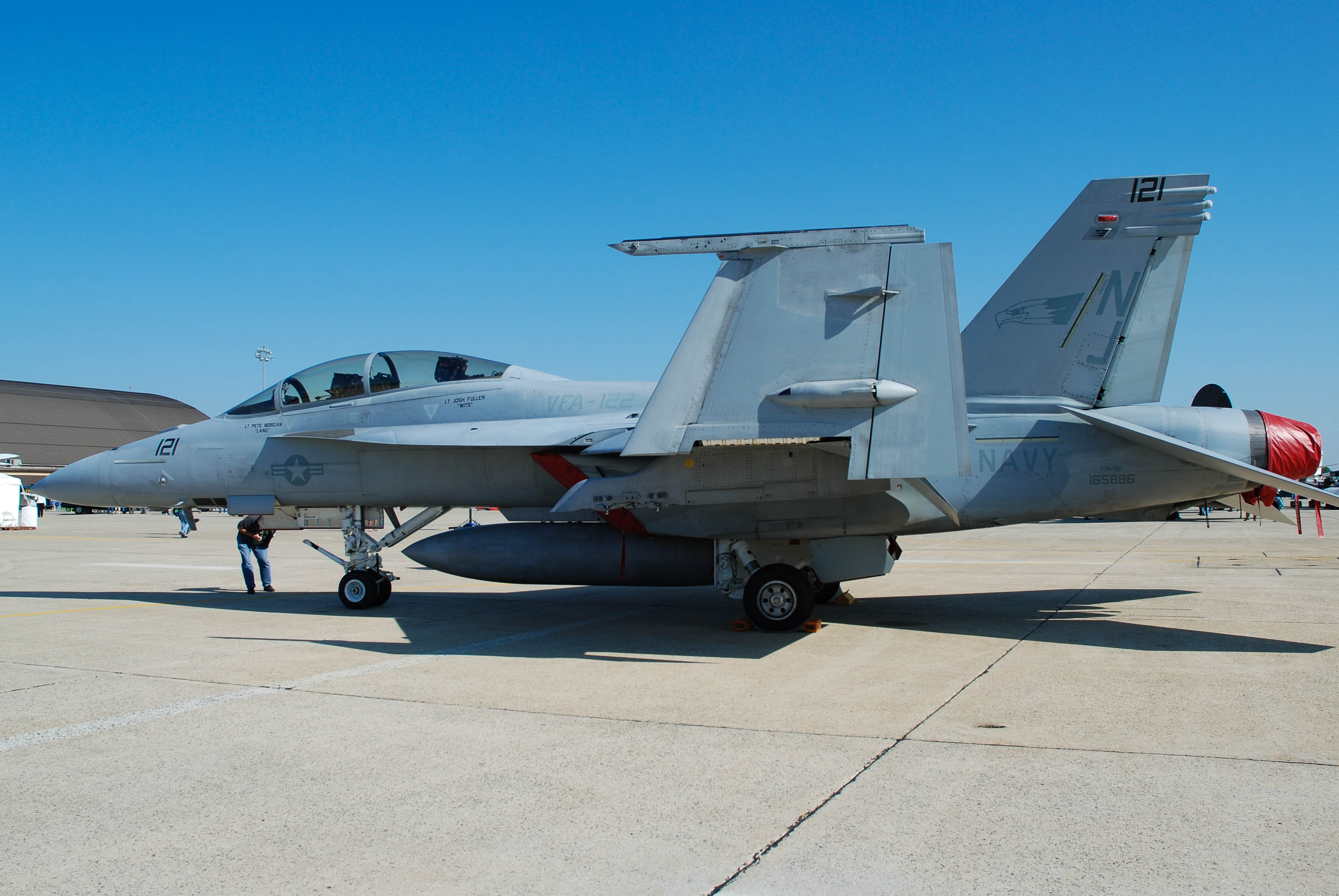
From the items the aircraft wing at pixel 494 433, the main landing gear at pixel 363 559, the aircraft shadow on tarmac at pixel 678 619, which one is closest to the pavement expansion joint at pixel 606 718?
the aircraft shadow on tarmac at pixel 678 619

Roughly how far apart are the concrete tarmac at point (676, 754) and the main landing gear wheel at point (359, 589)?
0.62 m

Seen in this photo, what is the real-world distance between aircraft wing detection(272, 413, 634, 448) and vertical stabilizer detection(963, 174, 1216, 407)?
3866 millimetres

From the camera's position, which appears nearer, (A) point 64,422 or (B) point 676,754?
(B) point 676,754

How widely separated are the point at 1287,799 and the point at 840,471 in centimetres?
458

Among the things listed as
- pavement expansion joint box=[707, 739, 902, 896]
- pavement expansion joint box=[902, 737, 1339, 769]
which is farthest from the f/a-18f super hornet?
pavement expansion joint box=[707, 739, 902, 896]

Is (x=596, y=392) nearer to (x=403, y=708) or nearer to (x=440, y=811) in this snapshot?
(x=403, y=708)

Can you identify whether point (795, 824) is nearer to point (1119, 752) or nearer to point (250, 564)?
point (1119, 752)

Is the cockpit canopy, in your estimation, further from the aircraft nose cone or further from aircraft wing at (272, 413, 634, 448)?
the aircraft nose cone

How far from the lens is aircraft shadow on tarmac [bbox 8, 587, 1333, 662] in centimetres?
789

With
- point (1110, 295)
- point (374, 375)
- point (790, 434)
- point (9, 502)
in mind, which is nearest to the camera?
point (790, 434)

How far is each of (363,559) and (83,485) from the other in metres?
3.79

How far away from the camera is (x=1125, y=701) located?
5.70 meters

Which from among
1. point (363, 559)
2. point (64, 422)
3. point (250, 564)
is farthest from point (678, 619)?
point (64, 422)

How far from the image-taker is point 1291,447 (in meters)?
8.30
